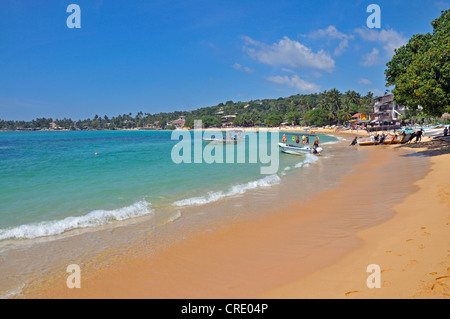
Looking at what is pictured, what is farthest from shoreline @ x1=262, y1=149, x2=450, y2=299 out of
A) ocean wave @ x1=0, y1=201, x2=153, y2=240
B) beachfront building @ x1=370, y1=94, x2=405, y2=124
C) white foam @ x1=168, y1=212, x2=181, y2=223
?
beachfront building @ x1=370, y1=94, x2=405, y2=124

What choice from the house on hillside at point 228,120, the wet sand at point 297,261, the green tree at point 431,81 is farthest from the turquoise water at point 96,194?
the house on hillside at point 228,120

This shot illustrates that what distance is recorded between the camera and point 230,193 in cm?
1344

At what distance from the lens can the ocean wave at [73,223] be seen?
8.53m

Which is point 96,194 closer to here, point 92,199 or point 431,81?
point 92,199

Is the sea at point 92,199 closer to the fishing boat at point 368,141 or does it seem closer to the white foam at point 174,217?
the white foam at point 174,217

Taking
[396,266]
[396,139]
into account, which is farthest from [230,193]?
[396,139]

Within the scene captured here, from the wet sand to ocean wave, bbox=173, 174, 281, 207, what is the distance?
334 cm

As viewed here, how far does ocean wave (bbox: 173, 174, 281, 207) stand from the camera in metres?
11.8

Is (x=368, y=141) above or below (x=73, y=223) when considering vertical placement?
above

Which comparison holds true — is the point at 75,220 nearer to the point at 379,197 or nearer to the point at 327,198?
the point at 327,198

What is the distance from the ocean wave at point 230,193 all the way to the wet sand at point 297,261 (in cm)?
334

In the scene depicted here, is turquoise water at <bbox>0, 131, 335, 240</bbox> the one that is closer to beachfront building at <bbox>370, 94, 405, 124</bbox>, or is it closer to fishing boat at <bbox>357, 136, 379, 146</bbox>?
fishing boat at <bbox>357, 136, 379, 146</bbox>

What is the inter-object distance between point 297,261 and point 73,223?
24.9ft
